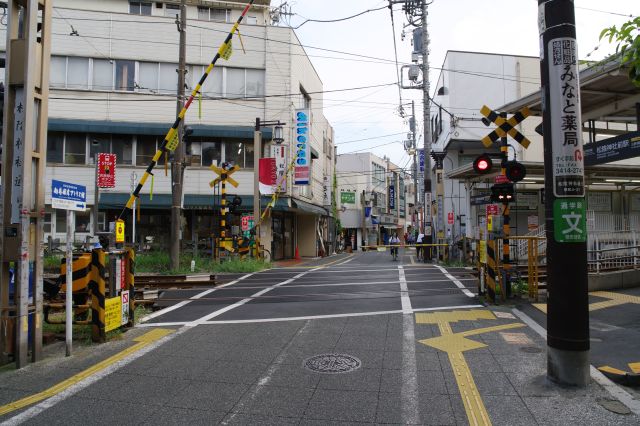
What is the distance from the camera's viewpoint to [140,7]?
1117 inches

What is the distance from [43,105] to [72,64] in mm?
21817

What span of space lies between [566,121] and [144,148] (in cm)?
2359

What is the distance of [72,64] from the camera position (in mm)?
25094

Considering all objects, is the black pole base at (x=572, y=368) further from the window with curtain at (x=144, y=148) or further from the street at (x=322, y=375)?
the window with curtain at (x=144, y=148)

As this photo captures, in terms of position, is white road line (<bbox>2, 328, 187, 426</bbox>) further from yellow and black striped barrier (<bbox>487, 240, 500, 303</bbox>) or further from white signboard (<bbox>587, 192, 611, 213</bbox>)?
white signboard (<bbox>587, 192, 611, 213</bbox>)

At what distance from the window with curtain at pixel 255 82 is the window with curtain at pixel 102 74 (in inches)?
290

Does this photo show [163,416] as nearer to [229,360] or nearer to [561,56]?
[229,360]

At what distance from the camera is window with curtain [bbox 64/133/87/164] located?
24.7m

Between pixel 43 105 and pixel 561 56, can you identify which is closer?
pixel 561 56

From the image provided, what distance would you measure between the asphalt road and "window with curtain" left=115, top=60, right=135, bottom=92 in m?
15.0

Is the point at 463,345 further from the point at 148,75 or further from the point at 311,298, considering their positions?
the point at 148,75

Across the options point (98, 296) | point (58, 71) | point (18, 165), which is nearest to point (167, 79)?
point (58, 71)

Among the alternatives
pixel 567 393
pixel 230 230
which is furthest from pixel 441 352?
pixel 230 230

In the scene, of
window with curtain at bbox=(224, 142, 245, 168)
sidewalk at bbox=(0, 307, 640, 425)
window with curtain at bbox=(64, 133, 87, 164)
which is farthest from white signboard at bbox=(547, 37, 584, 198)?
window with curtain at bbox=(64, 133, 87, 164)
